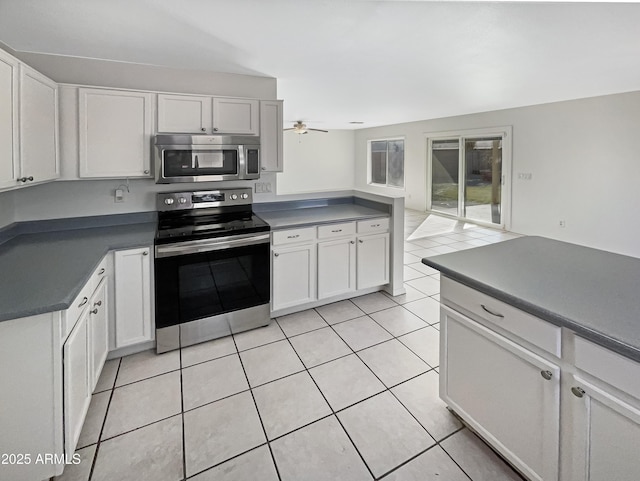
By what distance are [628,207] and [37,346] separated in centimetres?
652

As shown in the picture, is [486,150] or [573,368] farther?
[486,150]

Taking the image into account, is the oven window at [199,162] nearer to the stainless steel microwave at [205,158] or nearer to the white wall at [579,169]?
the stainless steel microwave at [205,158]

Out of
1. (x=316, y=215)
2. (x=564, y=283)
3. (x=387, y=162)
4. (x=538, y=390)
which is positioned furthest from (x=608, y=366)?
(x=387, y=162)

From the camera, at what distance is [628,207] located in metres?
4.71

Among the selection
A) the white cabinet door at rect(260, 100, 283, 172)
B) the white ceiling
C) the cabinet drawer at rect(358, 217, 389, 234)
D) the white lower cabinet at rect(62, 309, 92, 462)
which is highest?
the white ceiling

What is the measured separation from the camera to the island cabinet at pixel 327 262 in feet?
9.46

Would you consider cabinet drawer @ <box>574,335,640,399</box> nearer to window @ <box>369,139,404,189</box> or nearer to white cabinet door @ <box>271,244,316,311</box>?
white cabinet door @ <box>271,244,316,311</box>

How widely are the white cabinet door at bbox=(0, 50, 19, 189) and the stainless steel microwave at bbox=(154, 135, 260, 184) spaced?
2.76 feet

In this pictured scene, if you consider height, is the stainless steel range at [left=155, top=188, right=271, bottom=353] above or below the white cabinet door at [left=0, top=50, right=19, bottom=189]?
below

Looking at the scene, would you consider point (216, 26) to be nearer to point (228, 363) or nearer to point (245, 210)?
point (245, 210)

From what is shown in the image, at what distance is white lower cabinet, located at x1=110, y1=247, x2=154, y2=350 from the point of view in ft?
7.36

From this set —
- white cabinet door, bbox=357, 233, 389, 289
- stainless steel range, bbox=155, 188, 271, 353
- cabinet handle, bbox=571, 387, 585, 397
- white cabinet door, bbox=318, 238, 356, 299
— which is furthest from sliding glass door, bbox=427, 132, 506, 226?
cabinet handle, bbox=571, 387, 585, 397

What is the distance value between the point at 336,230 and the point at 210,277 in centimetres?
119

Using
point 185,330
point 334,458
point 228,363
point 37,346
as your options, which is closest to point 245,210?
point 185,330
